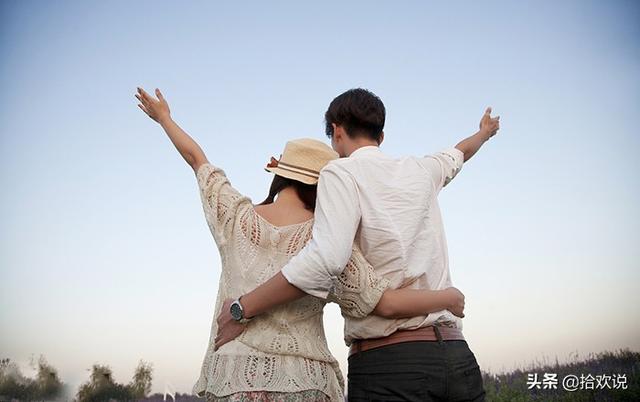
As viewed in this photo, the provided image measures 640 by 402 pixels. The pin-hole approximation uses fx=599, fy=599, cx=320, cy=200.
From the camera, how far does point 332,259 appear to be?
2154 millimetres

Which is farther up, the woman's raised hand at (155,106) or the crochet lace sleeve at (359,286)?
the woman's raised hand at (155,106)

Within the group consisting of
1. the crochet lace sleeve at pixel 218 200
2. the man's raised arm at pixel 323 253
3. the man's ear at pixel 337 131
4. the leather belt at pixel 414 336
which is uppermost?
the man's ear at pixel 337 131

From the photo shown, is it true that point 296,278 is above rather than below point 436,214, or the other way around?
below

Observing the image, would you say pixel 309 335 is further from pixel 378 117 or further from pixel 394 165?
pixel 378 117

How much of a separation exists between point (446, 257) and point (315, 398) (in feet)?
2.57

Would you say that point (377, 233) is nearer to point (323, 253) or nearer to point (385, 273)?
point (385, 273)

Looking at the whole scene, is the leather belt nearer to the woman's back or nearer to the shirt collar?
the woman's back

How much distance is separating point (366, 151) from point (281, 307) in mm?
741

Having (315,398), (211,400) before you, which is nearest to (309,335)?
(315,398)

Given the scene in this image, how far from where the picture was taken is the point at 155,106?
9.47 ft

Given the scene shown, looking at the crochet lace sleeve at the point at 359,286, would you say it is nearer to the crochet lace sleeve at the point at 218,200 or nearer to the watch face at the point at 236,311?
the watch face at the point at 236,311

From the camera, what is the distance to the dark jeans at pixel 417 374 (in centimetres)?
223

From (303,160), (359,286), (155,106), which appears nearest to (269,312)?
(359,286)

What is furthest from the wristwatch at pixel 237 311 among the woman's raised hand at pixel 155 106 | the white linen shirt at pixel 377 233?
the woman's raised hand at pixel 155 106
